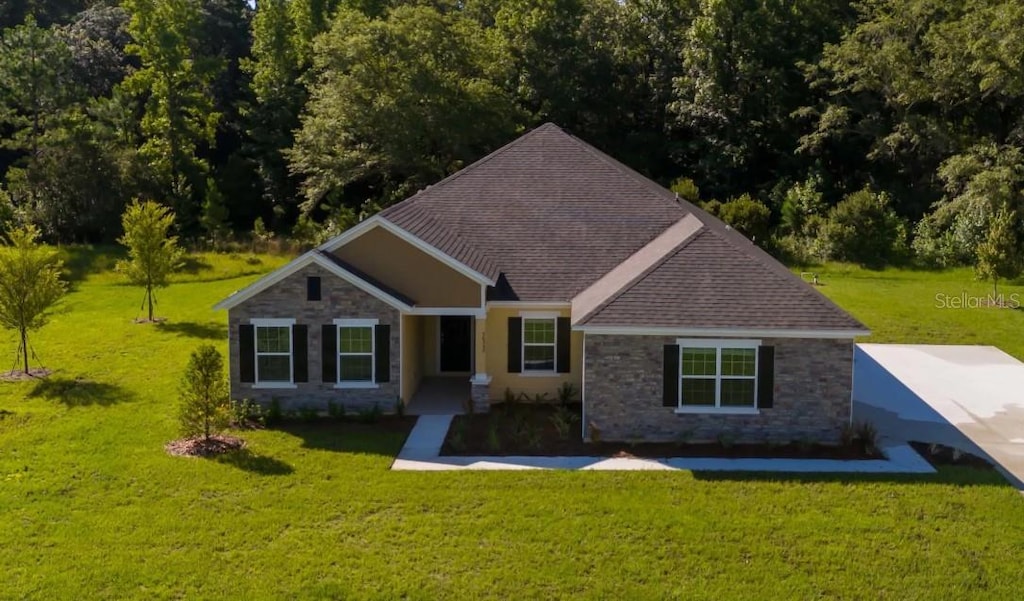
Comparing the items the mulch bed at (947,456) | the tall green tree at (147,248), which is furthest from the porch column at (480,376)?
the tall green tree at (147,248)

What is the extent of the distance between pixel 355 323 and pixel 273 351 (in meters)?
1.84

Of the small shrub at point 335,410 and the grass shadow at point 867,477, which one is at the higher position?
the small shrub at point 335,410

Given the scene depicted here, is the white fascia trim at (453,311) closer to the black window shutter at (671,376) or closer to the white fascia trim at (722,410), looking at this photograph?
the black window shutter at (671,376)

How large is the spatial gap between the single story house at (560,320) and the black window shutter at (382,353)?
4 cm

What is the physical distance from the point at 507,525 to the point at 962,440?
9765mm

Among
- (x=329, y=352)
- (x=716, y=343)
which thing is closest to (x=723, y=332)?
(x=716, y=343)

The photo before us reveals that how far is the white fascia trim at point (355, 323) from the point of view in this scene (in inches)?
736

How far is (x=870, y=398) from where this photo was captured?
20.8 meters

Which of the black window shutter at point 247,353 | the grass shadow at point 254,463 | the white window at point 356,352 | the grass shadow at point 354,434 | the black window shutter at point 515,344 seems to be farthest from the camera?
the black window shutter at point 515,344

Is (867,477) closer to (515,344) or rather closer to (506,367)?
(515,344)

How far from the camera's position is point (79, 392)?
69.1ft

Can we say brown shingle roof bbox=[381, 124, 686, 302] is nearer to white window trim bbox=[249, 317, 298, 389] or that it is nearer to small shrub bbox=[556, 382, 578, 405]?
small shrub bbox=[556, 382, 578, 405]

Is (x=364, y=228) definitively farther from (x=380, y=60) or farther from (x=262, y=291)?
(x=380, y=60)

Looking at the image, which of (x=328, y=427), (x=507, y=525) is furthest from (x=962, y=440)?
(x=328, y=427)
